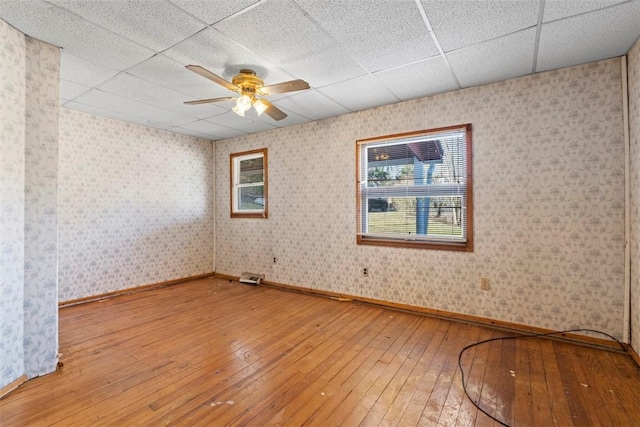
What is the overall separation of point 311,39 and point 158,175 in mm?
3607

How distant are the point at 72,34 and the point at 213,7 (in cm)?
116

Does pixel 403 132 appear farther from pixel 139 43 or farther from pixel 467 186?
pixel 139 43

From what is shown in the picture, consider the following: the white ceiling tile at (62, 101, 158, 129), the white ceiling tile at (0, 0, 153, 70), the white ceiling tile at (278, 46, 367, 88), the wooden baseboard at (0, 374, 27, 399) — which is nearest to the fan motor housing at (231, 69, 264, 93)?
the white ceiling tile at (278, 46, 367, 88)

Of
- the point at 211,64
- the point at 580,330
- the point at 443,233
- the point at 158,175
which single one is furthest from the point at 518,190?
the point at 158,175

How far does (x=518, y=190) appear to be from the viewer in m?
2.88

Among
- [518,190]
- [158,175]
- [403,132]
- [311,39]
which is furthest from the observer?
[158,175]

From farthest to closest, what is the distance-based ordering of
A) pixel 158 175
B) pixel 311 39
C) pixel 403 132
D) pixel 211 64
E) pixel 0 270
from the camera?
1. pixel 158 175
2. pixel 403 132
3. pixel 211 64
4. pixel 311 39
5. pixel 0 270

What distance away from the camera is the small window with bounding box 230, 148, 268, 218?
16.1ft

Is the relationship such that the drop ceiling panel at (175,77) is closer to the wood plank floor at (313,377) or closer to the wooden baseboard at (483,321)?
the wood plank floor at (313,377)

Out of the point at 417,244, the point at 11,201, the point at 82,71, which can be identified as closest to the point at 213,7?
the point at 82,71

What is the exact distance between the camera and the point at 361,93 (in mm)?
3262

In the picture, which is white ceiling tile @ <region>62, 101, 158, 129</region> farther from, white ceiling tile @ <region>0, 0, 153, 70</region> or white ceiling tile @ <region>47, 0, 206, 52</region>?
white ceiling tile @ <region>47, 0, 206, 52</region>

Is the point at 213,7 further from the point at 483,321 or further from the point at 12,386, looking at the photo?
the point at 483,321

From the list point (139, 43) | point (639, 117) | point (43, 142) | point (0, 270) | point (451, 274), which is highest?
point (139, 43)
